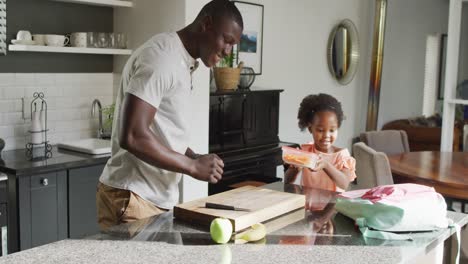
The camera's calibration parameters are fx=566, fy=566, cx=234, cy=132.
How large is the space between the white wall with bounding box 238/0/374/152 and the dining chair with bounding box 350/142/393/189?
2.00 meters

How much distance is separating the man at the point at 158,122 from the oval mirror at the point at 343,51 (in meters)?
4.63

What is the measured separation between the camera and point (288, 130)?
19.9 feet

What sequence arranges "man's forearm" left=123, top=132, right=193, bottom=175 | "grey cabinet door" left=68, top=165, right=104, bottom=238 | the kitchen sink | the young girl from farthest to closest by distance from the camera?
the kitchen sink → "grey cabinet door" left=68, top=165, right=104, bottom=238 → the young girl → "man's forearm" left=123, top=132, right=193, bottom=175

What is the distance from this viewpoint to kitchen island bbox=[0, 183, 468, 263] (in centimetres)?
148

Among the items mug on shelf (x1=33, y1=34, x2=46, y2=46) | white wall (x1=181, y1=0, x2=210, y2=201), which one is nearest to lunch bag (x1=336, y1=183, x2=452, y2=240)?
white wall (x1=181, y1=0, x2=210, y2=201)

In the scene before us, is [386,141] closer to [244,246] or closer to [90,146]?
[90,146]

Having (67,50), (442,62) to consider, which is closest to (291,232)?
(67,50)

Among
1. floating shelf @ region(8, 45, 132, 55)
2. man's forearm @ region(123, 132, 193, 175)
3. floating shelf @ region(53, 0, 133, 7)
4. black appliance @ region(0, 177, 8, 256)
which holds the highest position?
floating shelf @ region(53, 0, 133, 7)

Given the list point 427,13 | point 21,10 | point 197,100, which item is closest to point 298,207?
point 197,100

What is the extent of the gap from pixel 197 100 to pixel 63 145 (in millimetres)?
972

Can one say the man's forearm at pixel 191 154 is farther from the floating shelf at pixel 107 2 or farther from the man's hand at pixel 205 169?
the floating shelf at pixel 107 2

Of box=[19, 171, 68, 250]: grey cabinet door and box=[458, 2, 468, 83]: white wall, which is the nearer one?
box=[19, 171, 68, 250]: grey cabinet door

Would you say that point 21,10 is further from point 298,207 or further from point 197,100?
point 298,207

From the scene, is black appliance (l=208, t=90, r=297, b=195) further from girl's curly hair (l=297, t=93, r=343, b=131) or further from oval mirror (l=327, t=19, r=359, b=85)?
girl's curly hair (l=297, t=93, r=343, b=131)
